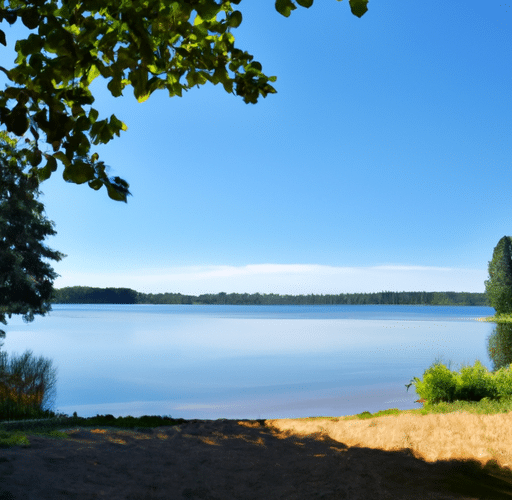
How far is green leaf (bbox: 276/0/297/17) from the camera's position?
110 inches

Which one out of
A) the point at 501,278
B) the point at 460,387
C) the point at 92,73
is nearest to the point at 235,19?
the point at 92,73

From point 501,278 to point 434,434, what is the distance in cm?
6688

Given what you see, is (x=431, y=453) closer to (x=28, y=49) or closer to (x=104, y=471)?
(x=104, y=471)

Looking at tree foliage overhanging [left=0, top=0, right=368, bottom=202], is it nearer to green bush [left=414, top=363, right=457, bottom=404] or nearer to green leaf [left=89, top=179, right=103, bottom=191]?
green leaf [left=89, top=179, right=103, bottom=191]

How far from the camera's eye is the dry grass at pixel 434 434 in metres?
6.05

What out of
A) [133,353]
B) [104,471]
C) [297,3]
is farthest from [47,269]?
[133,353]

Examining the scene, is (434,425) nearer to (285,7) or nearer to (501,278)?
(285,7)

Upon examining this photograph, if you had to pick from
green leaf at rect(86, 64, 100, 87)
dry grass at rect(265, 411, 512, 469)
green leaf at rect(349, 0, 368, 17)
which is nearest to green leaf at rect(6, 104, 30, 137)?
green leaf at rect(86, 64, 100, 87)

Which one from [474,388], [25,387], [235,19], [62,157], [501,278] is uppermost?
[235,19]

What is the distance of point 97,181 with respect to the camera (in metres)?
2.48

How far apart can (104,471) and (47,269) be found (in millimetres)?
14148

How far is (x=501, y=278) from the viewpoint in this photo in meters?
64.6

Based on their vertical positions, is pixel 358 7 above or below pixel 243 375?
above

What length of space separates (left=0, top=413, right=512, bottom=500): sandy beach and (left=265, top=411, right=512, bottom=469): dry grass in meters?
0.02
